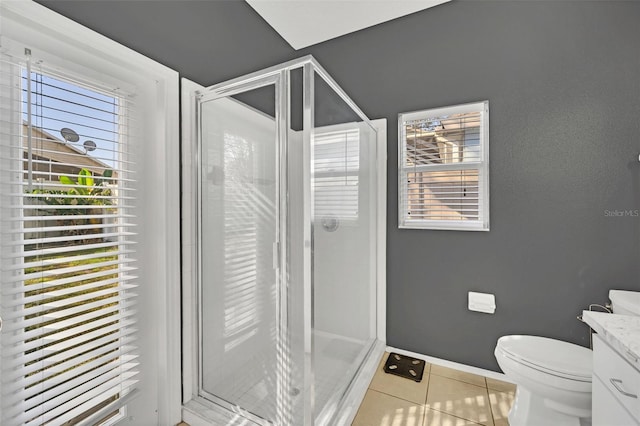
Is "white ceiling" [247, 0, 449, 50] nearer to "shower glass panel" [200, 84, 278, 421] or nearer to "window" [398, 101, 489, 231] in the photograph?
"window" [398, 101, 489, 231]

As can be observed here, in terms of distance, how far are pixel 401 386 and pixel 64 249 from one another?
2.00 meters

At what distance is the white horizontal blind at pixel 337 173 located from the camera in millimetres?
1405

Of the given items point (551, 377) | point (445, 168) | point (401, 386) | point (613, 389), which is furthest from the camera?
point (445, 168)

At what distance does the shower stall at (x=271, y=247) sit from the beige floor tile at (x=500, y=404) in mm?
778

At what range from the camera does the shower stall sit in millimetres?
1363

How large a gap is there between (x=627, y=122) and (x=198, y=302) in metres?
2.61

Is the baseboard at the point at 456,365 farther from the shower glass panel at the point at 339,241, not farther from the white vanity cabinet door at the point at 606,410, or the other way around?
the white vanity cabinet door at the point at 606,410

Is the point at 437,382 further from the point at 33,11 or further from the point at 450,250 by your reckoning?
the point at 33,11

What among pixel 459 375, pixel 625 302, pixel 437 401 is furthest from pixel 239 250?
pixel 625 302

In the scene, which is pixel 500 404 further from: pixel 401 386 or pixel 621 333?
pixel 621 333

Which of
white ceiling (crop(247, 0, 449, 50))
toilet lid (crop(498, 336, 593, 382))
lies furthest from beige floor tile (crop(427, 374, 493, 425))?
white ceiling (crop(247, 0, 449, 50))

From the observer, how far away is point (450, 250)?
7.02 feet

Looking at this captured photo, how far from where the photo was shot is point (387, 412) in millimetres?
1712

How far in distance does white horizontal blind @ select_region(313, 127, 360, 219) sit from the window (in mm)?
586
